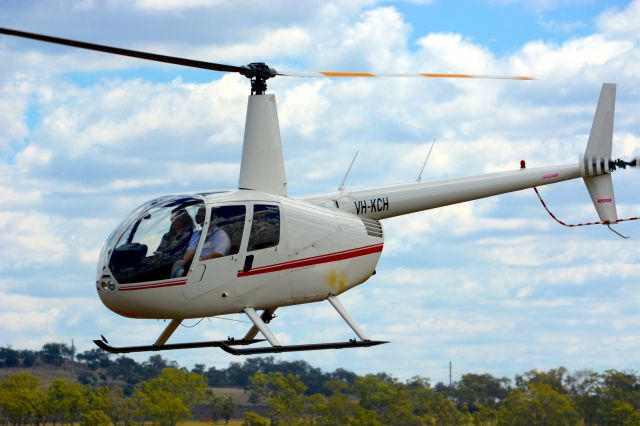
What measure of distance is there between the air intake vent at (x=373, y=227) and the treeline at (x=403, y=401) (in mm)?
100874

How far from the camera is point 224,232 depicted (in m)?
21.9

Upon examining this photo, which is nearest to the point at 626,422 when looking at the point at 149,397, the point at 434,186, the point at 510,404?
the point at 510,404

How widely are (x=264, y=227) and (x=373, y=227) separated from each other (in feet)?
10.8

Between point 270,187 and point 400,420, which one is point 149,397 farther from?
point 270,187

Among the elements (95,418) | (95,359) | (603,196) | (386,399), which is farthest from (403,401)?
(603,196)

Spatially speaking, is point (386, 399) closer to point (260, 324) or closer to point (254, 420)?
point (254, 420)

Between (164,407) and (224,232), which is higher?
(164,407)

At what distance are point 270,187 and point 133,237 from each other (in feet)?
12.5

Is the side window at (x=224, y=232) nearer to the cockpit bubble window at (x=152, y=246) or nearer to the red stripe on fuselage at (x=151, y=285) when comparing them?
the cockpit bubble window at (x=152, y=246)

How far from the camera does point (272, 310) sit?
23938mm

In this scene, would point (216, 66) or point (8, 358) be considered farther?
point (8, 358)

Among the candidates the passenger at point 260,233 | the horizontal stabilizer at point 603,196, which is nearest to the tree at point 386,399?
the horizontal stabilizer at point 603,196

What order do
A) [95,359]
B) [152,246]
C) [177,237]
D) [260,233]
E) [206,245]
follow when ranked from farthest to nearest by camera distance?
[95,359] < [260,233] < [206,245] < [177,237] < [152,246]

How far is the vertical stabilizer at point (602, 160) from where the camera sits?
29.5 metres
